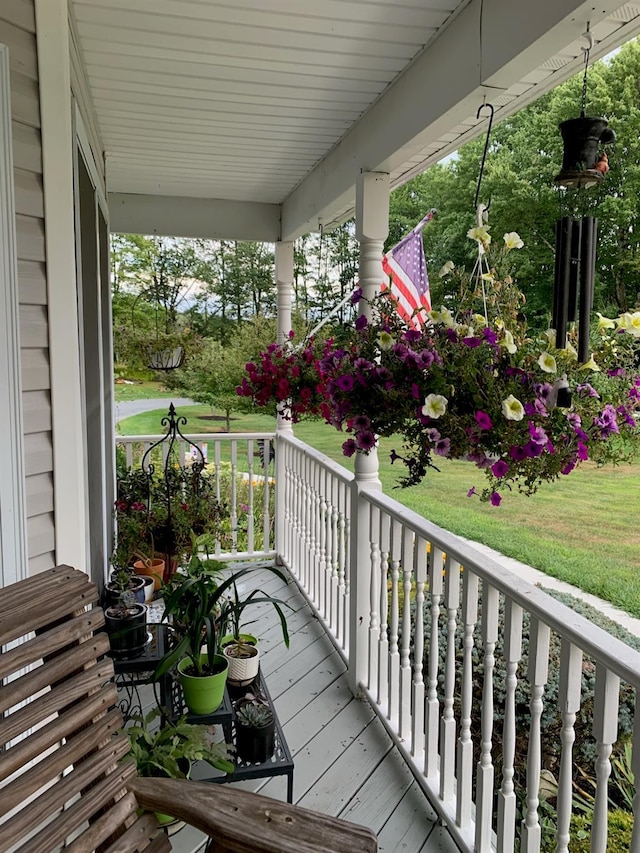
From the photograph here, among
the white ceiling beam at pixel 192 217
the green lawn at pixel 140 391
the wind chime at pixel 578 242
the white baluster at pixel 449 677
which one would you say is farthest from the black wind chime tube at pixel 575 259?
the green lawn at pixel 140 391

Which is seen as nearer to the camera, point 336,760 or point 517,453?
point 517,453

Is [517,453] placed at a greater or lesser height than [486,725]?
greater

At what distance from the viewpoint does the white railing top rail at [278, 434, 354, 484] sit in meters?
3.12

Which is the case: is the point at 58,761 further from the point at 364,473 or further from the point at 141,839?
the point at 364,473

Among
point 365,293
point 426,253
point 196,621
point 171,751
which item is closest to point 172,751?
point 171,751

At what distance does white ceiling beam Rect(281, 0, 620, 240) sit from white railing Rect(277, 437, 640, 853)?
52.7 inches

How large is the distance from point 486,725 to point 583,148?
1472mm

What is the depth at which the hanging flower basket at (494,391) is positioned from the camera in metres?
1.43

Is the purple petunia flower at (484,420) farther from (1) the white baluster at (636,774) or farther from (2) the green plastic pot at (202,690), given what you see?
(2) the green plastic pot at (202,690)

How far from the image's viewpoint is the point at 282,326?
15.2 ft

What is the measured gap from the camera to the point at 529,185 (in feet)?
18.1

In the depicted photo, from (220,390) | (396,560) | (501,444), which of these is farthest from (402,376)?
(220,390)

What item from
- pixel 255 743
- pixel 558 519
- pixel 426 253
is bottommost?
pixel 558 519

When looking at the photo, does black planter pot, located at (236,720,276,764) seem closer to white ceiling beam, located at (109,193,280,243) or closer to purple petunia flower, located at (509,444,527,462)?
purple petunia flower, located at (509,444,527,462)
